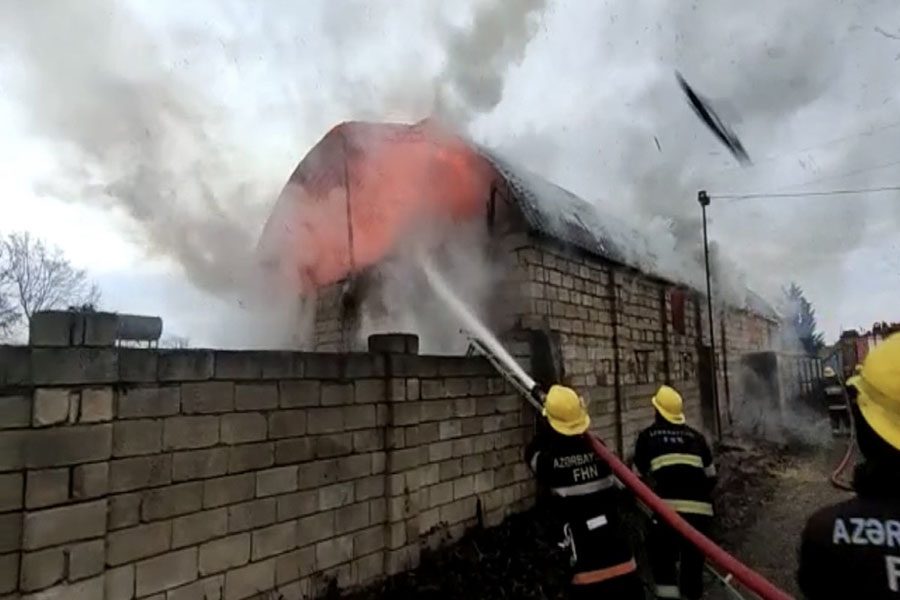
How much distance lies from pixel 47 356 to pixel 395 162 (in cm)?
642

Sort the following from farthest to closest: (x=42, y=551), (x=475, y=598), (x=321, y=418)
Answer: (x=475, y=598) < (x=321, y=418) < (x=42, y=551)

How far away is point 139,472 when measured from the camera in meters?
3.59

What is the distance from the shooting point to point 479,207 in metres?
8.84

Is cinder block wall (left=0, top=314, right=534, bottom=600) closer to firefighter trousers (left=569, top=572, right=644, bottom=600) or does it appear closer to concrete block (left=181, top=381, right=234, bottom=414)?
concrete block (left=181, top=381, right=234, bottom=414)

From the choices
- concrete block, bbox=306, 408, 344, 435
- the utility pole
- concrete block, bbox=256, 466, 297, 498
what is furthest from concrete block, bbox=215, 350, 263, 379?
the utility pole

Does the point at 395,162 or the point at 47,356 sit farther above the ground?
the point at 395,162

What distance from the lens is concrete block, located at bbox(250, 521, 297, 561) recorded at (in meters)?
4.24

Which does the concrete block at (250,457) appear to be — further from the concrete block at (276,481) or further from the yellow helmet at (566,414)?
the yellow helmet at (566,414)

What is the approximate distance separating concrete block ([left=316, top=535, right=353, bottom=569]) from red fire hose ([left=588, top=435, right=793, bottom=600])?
2.19 m

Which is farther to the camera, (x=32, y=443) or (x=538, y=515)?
(x=538, y=515)

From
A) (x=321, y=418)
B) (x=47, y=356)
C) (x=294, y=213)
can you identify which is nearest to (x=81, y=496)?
(x=47, y=356)

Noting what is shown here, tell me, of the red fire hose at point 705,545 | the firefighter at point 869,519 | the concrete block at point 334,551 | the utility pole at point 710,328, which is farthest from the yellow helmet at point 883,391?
the utility pole at point 710,328

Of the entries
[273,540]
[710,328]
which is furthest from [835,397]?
[273,540]

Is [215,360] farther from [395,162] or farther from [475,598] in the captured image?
[395,162]
